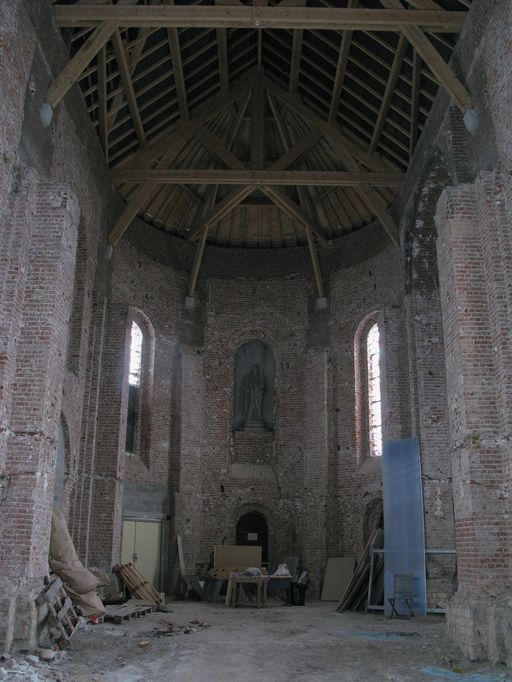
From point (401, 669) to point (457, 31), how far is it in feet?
30.9

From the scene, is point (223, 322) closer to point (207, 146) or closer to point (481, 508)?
point (207, 146)

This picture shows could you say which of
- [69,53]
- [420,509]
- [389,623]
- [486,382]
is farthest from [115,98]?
[389,623]

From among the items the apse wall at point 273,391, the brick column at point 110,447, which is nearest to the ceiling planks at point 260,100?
the apse wall at point 273,391

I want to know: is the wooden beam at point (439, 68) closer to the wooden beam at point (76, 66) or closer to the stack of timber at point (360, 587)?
the wooden beam at point (76, 66)

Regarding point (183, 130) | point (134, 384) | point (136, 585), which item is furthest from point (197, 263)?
point (136, 585)

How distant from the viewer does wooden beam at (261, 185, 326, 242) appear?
54.6 feet

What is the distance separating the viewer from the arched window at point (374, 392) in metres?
17.1

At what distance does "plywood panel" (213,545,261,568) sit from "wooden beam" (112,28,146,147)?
378 inches

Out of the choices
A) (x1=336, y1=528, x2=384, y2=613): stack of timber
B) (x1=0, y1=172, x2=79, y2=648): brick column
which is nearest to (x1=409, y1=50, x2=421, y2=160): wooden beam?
(x1=0, y1=172, x2=79, y2=648): brick column

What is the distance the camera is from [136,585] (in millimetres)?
14234

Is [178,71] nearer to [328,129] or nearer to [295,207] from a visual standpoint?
[328,129]

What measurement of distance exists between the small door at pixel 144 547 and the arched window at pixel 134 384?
1.89 m

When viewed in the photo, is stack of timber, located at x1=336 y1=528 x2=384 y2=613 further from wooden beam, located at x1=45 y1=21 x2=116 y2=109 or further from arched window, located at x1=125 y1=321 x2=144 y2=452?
wooden beam, located at x1=45 y1=21 x2=116 y2=109

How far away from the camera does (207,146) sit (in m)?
16.1
